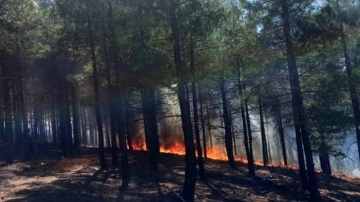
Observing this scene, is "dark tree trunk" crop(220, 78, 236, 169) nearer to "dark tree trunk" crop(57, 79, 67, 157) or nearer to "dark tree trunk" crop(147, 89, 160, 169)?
"dark tree trunk" crop(147, 89, 160, 169)

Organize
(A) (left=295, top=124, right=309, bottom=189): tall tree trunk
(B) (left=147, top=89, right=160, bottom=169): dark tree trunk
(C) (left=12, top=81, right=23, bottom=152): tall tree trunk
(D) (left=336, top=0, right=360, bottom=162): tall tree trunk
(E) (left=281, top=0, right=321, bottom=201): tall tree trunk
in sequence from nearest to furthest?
(E) (left=281, top=0, right=321, bottom=201): tall tree trunk, (D) (left=336, top=0, right=360, bottom=162): tall tree trunk, (A) (left=295, top=124, right=309, bottom=189): tall tree trunk, (B) (left=147, top=89, right=160, bottom=169): dark tree trunk, (C) (left=12, top=81, right=23, bottom=152): tall tree trunk

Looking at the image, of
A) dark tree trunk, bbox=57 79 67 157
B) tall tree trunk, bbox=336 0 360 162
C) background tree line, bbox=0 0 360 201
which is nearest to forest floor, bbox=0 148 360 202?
background tree line, bbox=0 0 360 201

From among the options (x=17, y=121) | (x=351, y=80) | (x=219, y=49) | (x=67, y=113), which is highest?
(x=219, y=49)

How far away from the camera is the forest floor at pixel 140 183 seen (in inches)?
635

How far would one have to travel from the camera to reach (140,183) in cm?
1964

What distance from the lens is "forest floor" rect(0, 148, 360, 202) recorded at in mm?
16125

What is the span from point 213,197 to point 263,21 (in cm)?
730

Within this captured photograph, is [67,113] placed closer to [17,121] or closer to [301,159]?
[17,121]

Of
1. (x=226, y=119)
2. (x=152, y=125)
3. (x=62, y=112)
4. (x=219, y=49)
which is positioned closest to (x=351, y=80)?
(x=219, y=49)

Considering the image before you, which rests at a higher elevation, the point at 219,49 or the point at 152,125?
the point at 219,49

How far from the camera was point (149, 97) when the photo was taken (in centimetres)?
2334

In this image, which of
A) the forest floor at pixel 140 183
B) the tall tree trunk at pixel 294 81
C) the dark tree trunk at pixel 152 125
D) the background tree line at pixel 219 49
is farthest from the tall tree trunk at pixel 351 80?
the dark tree trunk at pixel 152 125

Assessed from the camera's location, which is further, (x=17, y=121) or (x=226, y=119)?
(x=17, y=121)

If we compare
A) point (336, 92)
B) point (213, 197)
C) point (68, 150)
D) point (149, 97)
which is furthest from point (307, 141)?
point (68, 150)
